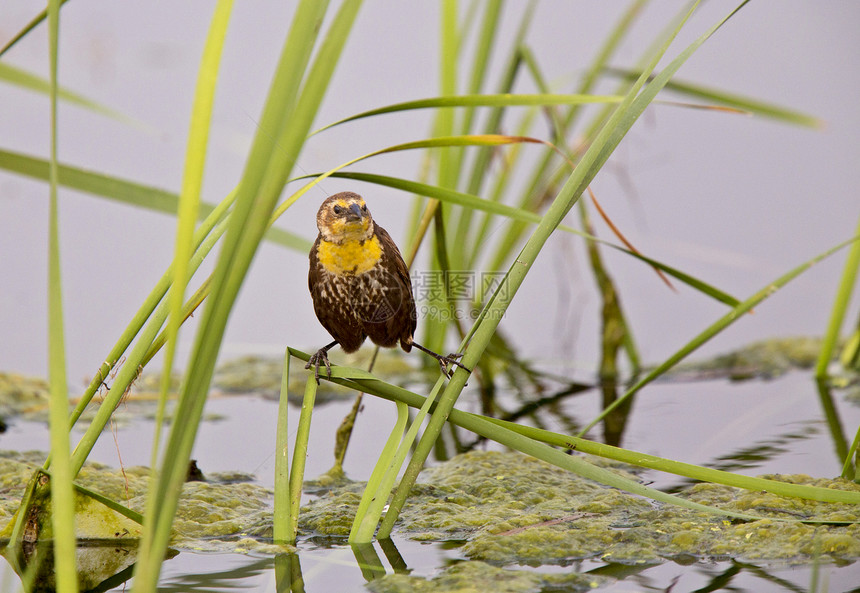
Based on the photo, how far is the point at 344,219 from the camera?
2.26 m

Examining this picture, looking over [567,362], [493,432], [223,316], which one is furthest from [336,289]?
[567,362]

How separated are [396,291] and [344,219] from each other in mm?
288

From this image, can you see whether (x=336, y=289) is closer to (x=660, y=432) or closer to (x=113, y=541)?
(x=113, y=541)

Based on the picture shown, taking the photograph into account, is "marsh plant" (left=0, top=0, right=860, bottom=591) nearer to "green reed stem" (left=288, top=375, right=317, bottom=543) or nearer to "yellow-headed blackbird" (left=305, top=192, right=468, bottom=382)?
"green reed stem" (left=288, top=375, right=317, bottom=543)

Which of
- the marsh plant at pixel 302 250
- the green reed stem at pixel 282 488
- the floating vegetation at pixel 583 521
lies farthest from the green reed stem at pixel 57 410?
the floating vegetation at pixel 583 521

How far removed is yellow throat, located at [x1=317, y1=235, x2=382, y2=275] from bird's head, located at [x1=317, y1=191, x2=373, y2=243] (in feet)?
0.05

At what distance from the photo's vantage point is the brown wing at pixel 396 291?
238 centimetres

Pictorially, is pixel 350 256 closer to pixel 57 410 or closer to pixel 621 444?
pixel 57 410

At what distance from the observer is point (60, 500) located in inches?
48.9

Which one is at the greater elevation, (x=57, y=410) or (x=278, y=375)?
(x=278, y=375)

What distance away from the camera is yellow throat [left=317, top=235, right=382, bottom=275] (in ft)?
7.62

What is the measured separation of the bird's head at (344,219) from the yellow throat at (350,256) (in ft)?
0.05

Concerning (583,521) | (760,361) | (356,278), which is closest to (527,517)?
(583,521)

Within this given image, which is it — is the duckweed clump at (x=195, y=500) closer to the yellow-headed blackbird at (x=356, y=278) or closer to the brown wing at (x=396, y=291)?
the yellow-headed blackbird at (x=356, y=278)
